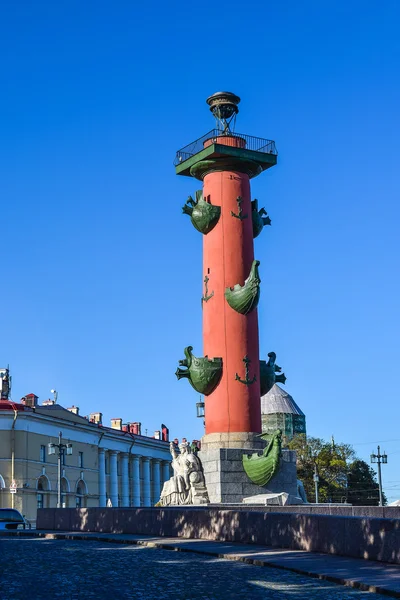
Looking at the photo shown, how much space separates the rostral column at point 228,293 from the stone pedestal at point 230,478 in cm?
64

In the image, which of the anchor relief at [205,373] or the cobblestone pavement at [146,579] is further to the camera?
the anchor relief at [205,373]

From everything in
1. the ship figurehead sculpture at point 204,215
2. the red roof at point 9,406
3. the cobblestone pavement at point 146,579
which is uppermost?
the ship figurehead sculpture at point 204,215

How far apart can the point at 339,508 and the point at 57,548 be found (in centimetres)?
1035

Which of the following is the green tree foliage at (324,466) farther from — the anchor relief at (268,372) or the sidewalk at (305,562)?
the sidewalk at (305,562)

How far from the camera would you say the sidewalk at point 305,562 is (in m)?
13.4

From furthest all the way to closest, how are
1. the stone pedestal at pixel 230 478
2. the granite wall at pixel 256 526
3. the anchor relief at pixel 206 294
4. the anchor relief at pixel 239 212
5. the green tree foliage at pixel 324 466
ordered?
the green tree foliage at pixel 324 466
the anchor relief at pixel 239 212
the anchor relief at pixel 206 294
the stone pedestal at pixel 230 478
the granite wall at pixel 256 526

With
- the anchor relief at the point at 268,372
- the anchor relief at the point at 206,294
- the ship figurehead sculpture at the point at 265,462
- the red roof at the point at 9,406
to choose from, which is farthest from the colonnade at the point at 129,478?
the ship figurehead sculpture at the point at 265,462

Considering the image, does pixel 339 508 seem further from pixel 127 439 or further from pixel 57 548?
pixel 127 439

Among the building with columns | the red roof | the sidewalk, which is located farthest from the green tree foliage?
the sidewalk

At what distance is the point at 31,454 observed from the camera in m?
70.5

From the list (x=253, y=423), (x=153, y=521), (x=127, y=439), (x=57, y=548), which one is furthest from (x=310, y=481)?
(x=57, y=548)

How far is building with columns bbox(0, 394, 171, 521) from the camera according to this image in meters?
68.9

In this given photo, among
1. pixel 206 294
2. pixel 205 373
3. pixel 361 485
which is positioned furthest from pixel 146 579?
pixel 361 485

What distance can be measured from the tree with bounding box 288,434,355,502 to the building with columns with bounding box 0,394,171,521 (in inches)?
679
